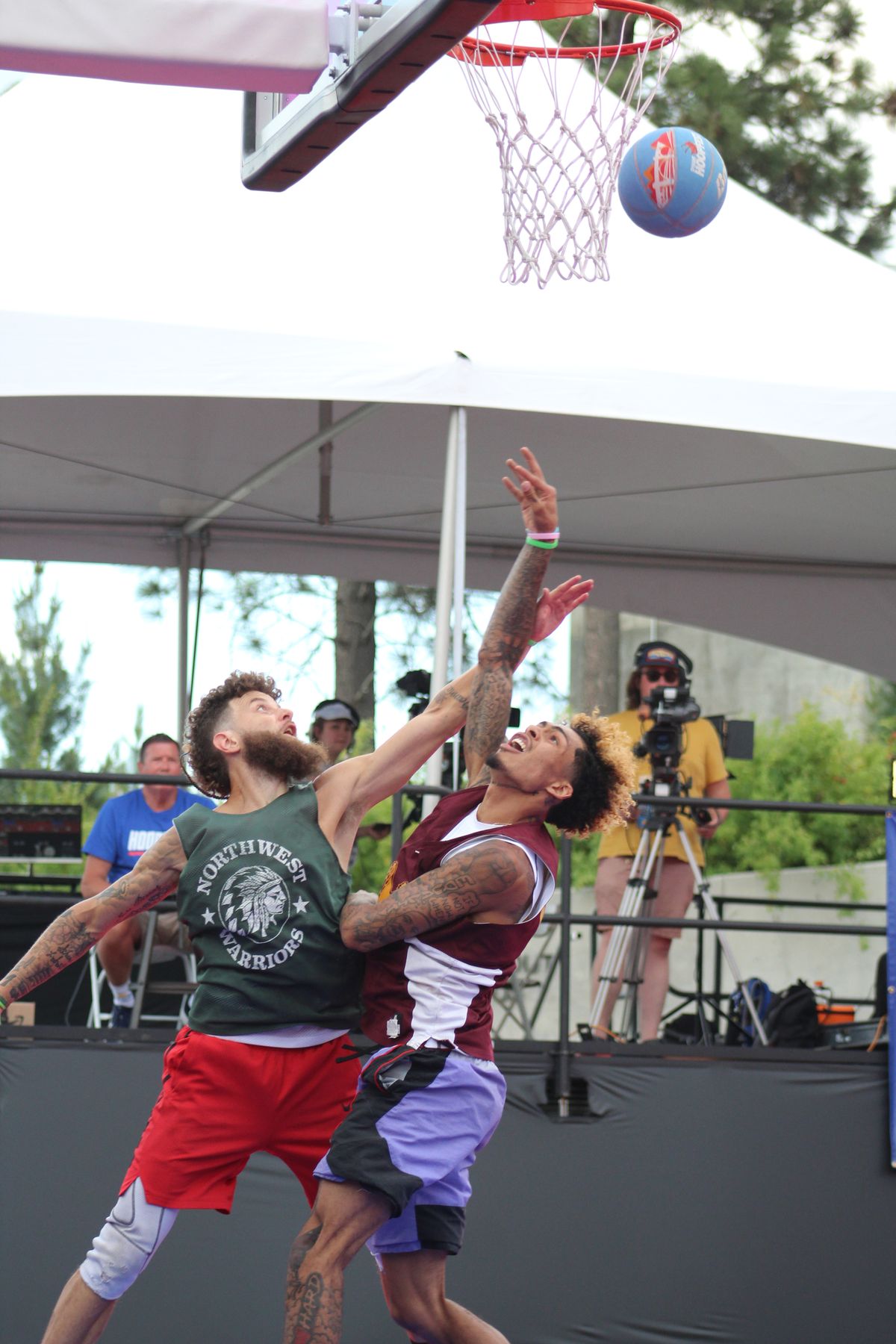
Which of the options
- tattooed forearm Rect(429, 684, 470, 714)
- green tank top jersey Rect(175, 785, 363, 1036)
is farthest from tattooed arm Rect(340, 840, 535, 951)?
tattooed forearm Rect(429, 684, 470, 714)

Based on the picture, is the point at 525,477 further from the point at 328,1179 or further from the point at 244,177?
the point at 328,1179

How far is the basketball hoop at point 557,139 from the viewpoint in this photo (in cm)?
529

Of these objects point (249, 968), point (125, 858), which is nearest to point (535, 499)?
point (249, 968)

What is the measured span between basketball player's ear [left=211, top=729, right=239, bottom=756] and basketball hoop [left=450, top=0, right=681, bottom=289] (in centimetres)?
222

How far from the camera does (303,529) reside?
9.14 metres

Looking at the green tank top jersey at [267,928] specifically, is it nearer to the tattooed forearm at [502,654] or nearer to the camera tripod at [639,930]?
the tattooed forearm at [502,654]

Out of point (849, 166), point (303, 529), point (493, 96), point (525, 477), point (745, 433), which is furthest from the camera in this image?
point (849, 166)

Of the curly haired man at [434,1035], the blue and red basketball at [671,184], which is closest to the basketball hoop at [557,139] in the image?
the blue and red basketball at [671,184]

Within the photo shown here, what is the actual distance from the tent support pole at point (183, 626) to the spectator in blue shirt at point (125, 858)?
250cm

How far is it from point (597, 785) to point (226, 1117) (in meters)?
1.16

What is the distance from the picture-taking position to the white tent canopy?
18.1ft

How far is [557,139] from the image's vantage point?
18.6ft

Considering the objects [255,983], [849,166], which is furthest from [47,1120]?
[849,166]

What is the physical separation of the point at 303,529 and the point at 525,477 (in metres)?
5.49
